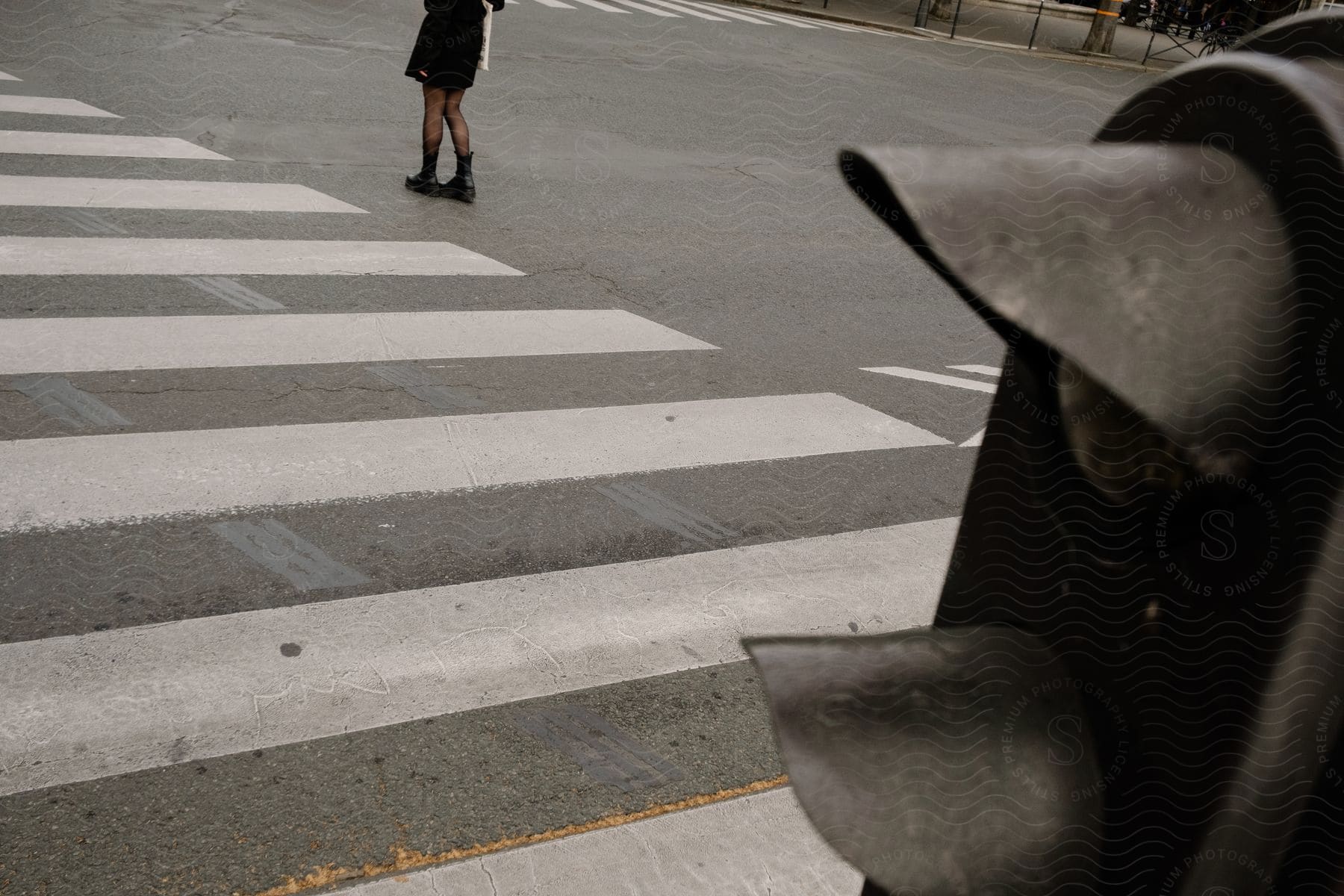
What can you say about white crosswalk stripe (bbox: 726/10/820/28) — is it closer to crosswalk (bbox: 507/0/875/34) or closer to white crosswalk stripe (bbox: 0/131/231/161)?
crosswalk (bbox: 507/0/875/34)

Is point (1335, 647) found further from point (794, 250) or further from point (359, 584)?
point (794, 250)

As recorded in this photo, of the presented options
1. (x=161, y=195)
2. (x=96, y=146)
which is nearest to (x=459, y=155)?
(x=161, y=195)

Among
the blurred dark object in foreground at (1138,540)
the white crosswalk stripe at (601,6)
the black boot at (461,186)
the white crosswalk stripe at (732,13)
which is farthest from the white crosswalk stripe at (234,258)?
the white crosswalk stripe at (732,13)

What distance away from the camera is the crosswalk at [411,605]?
2482 millimetres

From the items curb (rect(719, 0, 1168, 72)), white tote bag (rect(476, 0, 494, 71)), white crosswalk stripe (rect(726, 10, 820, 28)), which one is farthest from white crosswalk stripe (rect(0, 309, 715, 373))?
curb (rect(719, 0, 1168, 72))

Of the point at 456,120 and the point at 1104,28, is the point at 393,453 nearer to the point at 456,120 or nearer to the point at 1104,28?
the point at 456,120

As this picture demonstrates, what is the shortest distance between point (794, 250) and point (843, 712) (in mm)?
6984

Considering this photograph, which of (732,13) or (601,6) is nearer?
(601,6)

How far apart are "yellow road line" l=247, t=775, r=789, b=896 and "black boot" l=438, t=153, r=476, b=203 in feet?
17.7

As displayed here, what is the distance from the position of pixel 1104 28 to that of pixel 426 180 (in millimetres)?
16647

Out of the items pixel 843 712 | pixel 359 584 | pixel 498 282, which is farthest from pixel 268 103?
pixel 843 712

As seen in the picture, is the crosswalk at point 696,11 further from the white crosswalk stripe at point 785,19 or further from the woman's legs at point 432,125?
the woman's legs at point 432,125

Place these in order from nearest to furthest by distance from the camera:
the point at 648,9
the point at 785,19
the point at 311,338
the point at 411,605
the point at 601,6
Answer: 1. the point at 411,605
2. the point at 311,338
3. the point at 601,6
4. the point at 648,9
5. the point at 785,19

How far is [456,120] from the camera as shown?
7.40 m
